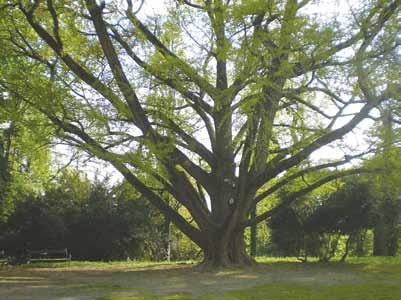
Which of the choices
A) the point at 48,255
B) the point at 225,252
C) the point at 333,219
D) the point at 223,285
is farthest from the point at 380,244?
the point at 48,255

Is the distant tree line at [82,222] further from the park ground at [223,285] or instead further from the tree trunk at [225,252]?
the park ground at [223,285]

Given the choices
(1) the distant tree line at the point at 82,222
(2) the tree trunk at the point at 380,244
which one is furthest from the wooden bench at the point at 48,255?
(2) the tree trunk at the point at 380,244

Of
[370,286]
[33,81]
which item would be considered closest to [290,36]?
[370,286]

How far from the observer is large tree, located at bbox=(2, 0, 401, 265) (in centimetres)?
1273

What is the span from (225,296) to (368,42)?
7.23 meters

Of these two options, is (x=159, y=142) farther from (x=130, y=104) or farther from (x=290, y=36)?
(x=290, y=36)

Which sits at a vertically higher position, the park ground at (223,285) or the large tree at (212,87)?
the large tree at (212,87)

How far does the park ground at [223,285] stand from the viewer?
9.30m

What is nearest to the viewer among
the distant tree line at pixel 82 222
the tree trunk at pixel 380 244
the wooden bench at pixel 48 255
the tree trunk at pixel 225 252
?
the tree trunk at pixel 225 252

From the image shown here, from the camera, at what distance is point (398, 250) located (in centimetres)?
2481

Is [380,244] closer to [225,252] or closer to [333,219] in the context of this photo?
[333,219]

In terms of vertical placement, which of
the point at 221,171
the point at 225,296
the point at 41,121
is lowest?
the point at 225,296

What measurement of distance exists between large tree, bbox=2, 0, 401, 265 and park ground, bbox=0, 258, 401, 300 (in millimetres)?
→ 2475

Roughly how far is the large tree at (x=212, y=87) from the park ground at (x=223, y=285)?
8.12 ft
